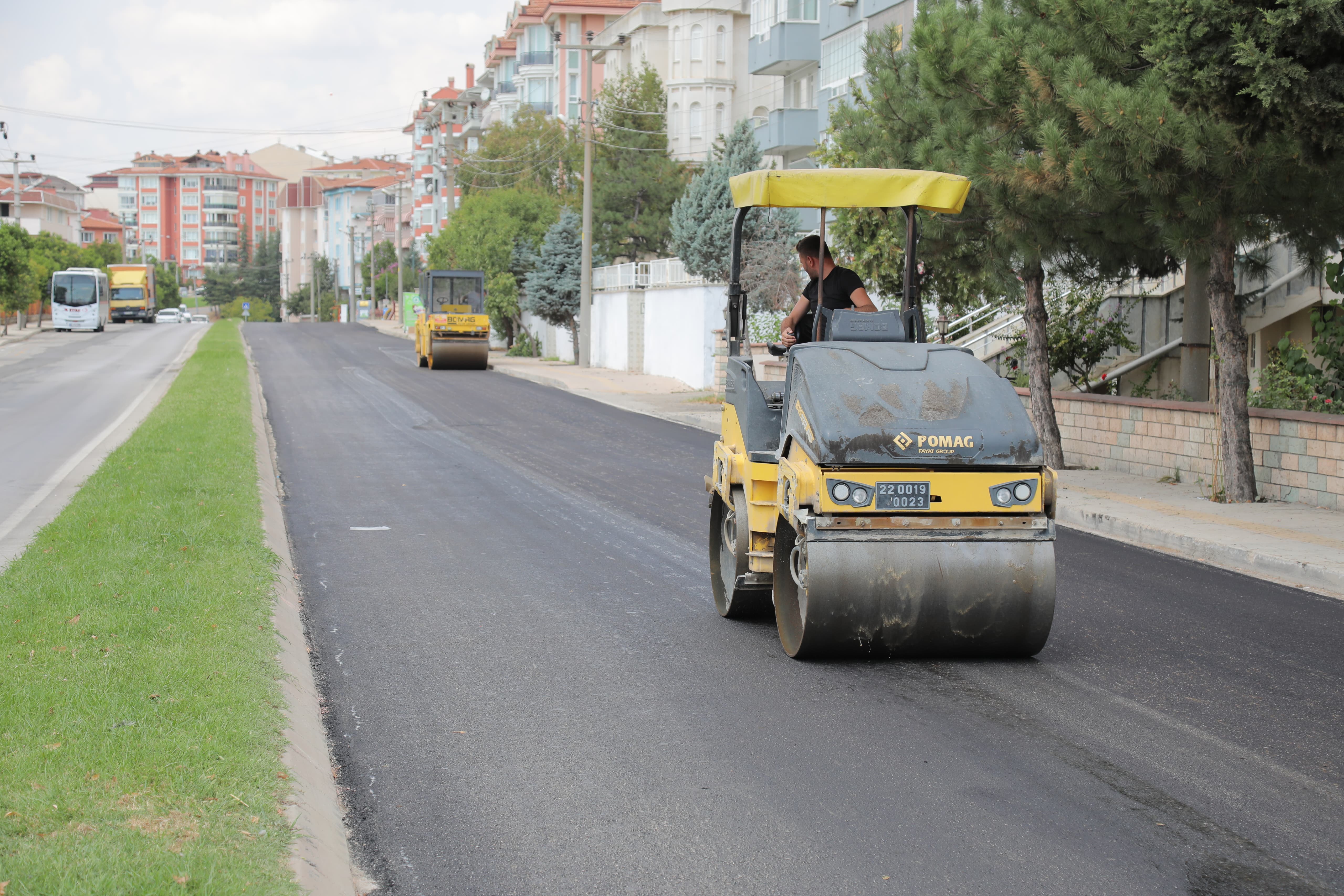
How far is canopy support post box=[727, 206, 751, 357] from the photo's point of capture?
28.7 feet

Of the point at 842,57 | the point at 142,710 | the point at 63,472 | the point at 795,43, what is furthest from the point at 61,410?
the point at 795,43

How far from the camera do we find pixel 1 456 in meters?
17.8

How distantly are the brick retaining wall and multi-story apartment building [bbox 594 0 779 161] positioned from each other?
4405cm

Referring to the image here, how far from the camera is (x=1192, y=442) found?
14.9 meters

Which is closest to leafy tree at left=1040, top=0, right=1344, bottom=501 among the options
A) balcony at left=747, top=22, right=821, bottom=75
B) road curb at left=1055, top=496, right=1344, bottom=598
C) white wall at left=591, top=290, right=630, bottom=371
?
road curb at left=1055, top=496, right=1344, bottom=598

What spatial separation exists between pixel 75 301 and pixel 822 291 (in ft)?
208

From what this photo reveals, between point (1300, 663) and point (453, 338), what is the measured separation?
34.0 metres

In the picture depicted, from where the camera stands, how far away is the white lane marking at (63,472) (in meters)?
12.2

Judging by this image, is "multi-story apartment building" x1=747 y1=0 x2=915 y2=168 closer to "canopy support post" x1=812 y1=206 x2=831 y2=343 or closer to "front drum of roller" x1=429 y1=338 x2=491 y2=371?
"front drum of roller" x1=429 y1=338 x2=491 y2=371

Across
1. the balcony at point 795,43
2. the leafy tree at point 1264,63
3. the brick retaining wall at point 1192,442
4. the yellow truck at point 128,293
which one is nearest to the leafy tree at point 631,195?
the balcony at point 795,43

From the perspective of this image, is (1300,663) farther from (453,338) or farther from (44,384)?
(453,338)

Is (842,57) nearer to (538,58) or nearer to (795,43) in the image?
(795,43)

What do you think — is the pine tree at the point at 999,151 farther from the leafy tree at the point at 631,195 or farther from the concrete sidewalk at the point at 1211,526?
the leafy tree at the point at 631,195

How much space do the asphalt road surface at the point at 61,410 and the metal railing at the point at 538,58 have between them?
3839 centimetres
